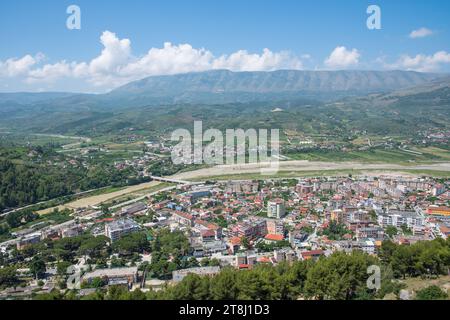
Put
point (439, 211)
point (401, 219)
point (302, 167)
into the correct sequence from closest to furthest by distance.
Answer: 1. point (401, 219)
2. point (439, 211)
3. point (302, 167)

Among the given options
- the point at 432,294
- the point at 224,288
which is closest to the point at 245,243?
the point at 224,288

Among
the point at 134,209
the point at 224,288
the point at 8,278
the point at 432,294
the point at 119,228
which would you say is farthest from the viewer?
the point at 134,209

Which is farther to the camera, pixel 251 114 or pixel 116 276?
pixel 251 114

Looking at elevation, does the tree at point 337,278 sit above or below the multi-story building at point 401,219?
above

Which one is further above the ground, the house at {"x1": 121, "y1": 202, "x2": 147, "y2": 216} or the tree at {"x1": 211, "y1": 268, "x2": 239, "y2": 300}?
the tree at {"x1": 211, "y1": 268, "x2": 239, "y2": 300}

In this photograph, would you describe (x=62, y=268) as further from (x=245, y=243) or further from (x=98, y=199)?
(x=98, y=199)

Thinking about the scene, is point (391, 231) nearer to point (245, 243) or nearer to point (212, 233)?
point (245, 243)

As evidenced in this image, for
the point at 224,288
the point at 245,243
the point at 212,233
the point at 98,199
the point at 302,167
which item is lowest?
the point at 98,199

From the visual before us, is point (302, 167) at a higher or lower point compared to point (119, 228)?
higher

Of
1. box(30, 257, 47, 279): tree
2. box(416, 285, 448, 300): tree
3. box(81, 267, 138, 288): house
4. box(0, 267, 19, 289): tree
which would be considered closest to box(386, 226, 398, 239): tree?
box(416, 285, 448, 300): tree

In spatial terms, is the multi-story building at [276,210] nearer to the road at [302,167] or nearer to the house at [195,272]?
the house at [195,272]

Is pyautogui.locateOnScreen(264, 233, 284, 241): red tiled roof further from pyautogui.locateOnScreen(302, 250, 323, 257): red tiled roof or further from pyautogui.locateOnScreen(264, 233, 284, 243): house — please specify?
pyautogui.locateOnScreen(302, 250, 323, 257): red tiled roof

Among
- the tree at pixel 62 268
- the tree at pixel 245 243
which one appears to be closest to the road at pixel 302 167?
the tree at pixel 245 243
